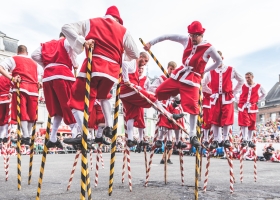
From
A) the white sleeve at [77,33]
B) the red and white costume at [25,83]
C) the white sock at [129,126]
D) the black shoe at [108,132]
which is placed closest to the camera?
the white sleeve at [77,33]

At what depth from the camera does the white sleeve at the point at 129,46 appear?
187 inches

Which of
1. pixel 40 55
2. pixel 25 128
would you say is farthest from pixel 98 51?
pixel 25 128

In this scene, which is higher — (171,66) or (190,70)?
(171,66)

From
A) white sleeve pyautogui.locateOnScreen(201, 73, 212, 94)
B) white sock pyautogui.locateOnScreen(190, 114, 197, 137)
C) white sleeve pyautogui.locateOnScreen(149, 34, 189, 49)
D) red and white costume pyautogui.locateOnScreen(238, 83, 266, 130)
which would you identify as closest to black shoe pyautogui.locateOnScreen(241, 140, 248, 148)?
red and white costume pyautogui.locateOnScreen(238, 83, 266, 130)

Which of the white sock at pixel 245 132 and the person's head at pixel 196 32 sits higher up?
the person's head at pixel 196 32

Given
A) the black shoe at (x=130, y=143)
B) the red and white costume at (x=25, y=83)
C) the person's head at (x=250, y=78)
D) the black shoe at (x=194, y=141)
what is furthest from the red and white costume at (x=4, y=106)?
the person's head at (x=250, y=78)

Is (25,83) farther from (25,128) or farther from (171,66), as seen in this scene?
(171,66)

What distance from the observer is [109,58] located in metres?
4.36

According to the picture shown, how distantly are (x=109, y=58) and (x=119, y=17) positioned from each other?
0.80 m

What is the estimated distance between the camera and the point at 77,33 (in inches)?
173

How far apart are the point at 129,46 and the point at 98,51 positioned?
0.67 m

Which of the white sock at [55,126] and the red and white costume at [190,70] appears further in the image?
the red and white costume at [190,70]

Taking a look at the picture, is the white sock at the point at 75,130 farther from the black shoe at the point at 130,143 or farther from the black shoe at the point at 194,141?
the black shoe at the point at 130,143

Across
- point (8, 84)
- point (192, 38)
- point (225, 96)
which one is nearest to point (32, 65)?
point (8, 84)
